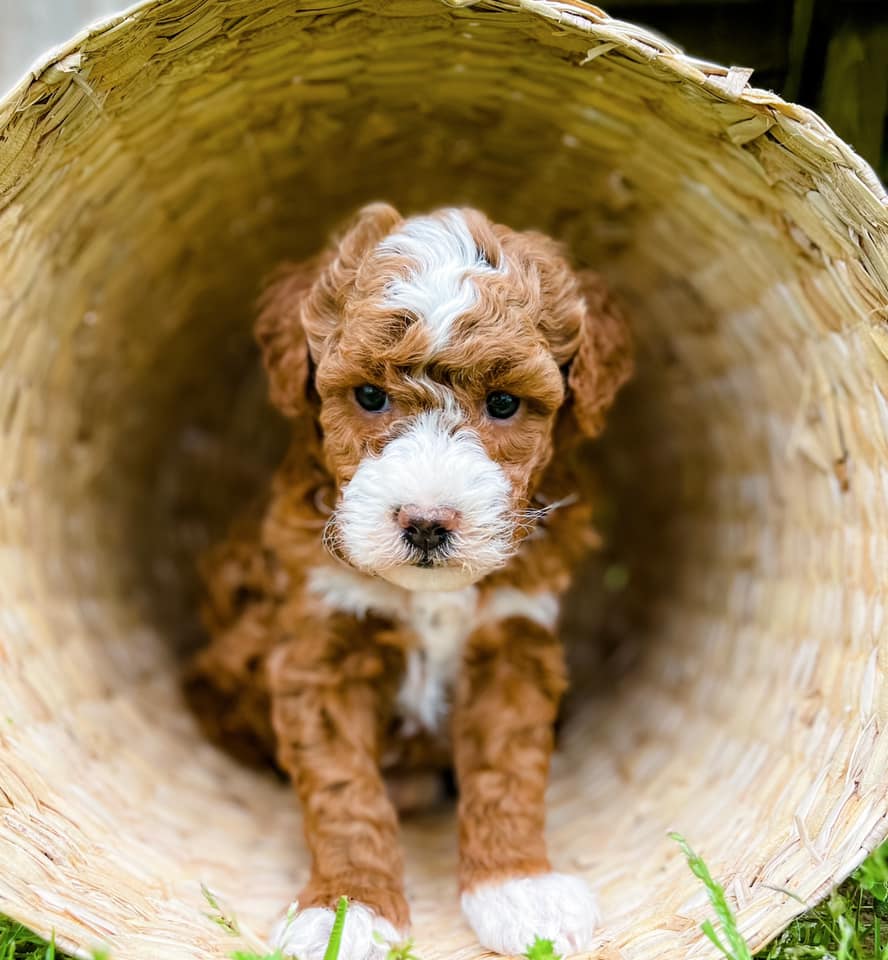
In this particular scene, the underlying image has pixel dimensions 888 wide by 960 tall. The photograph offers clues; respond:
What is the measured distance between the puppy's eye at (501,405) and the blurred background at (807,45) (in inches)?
68.9

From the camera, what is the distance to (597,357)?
9.29 ft

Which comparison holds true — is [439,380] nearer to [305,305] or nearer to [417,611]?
[305,305]

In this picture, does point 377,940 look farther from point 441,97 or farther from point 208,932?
point 441,97

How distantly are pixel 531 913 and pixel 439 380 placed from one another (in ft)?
4.27

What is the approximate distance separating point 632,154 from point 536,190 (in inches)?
23.2

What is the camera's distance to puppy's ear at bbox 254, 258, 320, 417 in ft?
9.25

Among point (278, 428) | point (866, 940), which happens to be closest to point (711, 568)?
point (866, 940)

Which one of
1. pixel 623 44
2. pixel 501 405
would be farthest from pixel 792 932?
pixel 623 44

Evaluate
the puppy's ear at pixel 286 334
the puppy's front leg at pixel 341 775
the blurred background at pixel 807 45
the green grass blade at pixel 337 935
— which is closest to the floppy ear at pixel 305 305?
the puppy's ear at pixel 286 334

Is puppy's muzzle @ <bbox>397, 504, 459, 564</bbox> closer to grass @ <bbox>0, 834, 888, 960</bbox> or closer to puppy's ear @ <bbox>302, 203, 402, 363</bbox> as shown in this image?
puppy's ear @ <bbox>302, 203, 402, 363</bbox>

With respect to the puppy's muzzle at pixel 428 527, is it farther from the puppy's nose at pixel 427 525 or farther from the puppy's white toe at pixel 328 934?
the puppy's white toe at pixel 328 934

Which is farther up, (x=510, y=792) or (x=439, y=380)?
(x=439, y=380)

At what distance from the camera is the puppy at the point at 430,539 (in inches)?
94.7

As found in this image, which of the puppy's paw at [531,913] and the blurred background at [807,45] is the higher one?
the blurred background at [807,45]
